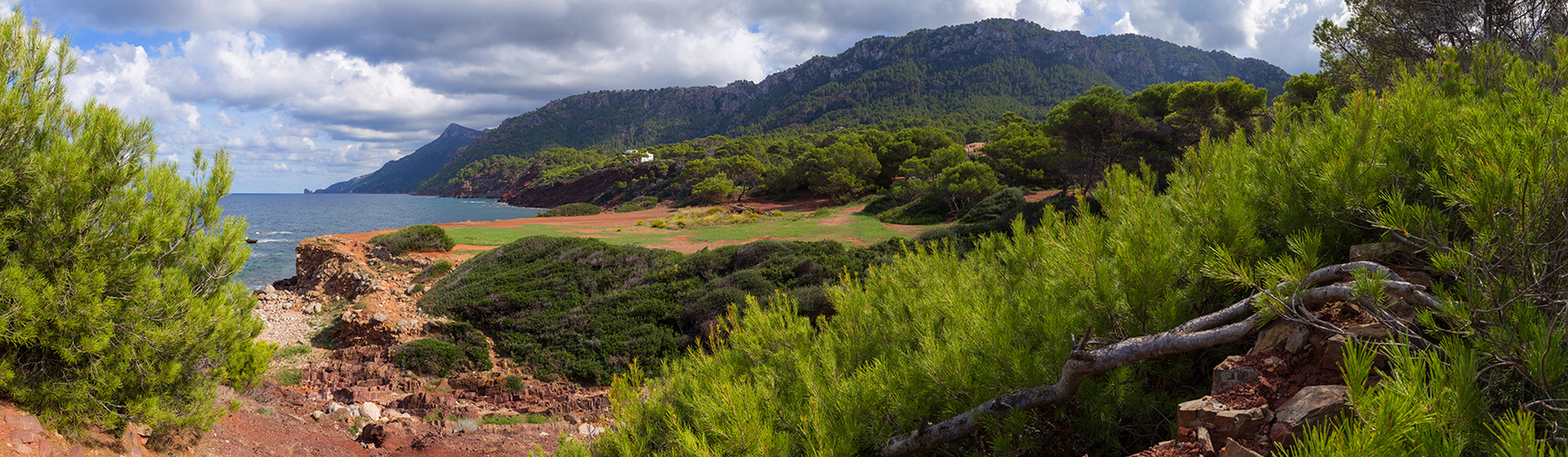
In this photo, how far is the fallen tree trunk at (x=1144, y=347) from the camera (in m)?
1.94

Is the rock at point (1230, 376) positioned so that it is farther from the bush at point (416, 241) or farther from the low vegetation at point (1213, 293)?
the bush at point (416, 241)

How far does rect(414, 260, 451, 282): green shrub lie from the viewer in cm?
1699

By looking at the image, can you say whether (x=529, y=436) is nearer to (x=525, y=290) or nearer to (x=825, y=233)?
(x=525, y=290)

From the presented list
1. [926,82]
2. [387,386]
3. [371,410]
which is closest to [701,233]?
[387,386]

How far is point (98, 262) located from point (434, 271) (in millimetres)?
13494

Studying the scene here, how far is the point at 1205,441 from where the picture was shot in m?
1.82

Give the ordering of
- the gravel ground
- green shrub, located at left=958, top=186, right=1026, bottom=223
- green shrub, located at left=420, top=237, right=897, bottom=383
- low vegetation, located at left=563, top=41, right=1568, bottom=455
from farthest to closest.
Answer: green shrub, located at left=958, top=186, right=1026, bottom=223 < the gravel ground < green shrub, located at left=420, top=237, right=897, bottom=383 < low vegetation, located at left=563, top=41, right=1568, bottom=455

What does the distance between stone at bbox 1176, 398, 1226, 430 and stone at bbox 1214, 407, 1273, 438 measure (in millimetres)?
42

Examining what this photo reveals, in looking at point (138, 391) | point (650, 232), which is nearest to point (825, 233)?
point (650, 232)

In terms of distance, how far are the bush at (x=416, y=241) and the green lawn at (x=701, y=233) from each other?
156 cm

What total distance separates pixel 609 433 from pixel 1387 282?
3389 millimetres

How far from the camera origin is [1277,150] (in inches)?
117

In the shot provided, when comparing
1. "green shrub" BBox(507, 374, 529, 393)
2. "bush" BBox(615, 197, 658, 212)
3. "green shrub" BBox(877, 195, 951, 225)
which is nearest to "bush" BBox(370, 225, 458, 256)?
"green shrub" BBox(507, 374, 529, 393)

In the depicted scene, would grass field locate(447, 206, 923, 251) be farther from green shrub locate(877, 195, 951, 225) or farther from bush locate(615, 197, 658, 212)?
bush locate(615, 197, 658, 212)
